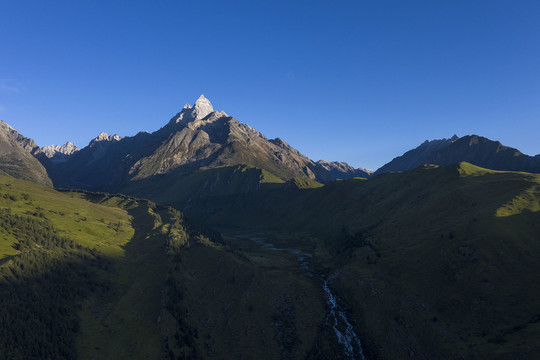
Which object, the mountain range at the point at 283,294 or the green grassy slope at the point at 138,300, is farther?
the mountain range at the point at 283,294

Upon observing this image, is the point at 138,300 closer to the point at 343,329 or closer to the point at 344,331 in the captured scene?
the point at 343,329

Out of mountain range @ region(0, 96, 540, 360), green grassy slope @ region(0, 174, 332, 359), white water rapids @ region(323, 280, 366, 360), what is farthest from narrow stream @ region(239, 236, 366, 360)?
green grassy slope @ region(0, 174, 332, 359)

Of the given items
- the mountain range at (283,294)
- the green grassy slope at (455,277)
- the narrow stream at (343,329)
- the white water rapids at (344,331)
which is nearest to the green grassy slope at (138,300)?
the mountain range at (283,294)

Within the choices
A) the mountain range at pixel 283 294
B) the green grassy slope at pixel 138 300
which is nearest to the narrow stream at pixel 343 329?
the mountain range at pixel 283 294

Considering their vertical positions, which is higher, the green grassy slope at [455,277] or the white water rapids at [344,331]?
the green grassy slope at [455,277]

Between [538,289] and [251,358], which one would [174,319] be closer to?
[251,358]

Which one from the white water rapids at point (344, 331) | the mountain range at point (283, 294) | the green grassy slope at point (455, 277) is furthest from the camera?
the white water rapids at point (344, 331)

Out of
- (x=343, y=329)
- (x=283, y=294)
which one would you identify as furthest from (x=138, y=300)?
(x=343, y=329)

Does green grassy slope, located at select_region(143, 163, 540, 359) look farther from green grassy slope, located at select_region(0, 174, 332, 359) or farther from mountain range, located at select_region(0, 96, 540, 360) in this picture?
green grassy slope, located at select_region(0, 174, 332, 359)

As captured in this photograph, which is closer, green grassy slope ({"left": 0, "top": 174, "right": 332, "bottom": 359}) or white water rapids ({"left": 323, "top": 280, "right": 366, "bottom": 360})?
green grassy slope ({"left": 0, "top": 174, "right": 332, "bottom": 359})

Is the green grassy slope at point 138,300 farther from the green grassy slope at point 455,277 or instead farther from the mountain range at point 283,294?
the green grassy slope at point 455,277

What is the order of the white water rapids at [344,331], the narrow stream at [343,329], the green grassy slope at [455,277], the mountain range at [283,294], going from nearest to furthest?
the mountain range at [283,294] → the green grassy slope at [455,277] → the narrow stream at [343,329] → the white water rapids at [344,331]

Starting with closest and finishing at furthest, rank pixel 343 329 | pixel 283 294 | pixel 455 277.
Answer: pixel 343 329, pixel 455 277, pixel 283 294
